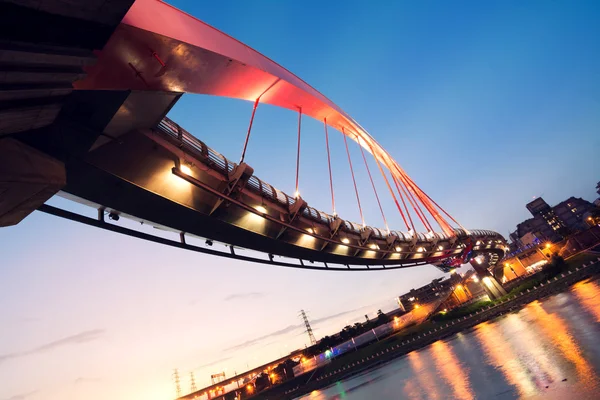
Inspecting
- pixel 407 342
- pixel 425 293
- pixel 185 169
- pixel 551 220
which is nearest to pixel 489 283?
pixel 407 342

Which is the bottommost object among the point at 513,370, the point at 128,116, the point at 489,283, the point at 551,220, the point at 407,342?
the point at 407,342

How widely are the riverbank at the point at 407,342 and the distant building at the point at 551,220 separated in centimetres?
10675

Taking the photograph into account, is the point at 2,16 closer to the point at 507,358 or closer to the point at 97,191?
the point at 97,191

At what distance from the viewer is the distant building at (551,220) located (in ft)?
408

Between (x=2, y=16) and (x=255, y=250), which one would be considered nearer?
(x=2, y=16)

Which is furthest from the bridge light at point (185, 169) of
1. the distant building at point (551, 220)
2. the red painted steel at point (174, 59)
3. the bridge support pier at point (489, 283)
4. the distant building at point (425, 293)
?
the distant building at point (551, 220)

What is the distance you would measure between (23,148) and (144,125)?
2768 mm

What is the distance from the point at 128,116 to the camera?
672cm

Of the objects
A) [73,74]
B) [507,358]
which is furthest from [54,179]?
[507,358]

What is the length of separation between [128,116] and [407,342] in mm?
47228

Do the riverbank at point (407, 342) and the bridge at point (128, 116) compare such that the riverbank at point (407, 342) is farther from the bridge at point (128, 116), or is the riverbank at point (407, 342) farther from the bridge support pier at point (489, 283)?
the bridge at point (128, 116)

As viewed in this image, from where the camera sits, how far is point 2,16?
10.1ft

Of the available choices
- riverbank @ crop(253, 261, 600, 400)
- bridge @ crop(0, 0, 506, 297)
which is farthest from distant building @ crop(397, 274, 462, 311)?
bridge @ crop(0, 0, 506, 297)

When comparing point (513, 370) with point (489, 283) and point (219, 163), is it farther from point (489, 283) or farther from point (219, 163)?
point (489, 283)
